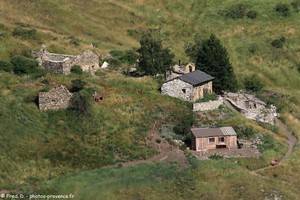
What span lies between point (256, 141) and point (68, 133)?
21160mm

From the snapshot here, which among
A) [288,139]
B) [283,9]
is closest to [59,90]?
[288,139]

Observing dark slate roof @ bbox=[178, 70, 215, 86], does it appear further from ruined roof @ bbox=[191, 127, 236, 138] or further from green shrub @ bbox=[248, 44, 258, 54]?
green shrub @ bbox=[248, 44, 258, 54]

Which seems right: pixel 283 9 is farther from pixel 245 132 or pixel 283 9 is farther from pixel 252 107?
pixel 245 132

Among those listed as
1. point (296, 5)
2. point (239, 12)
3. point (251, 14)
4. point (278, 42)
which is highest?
point (296, 5)

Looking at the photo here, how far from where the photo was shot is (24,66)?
3652 inches

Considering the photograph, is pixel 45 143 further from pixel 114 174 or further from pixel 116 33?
pixel 116 33

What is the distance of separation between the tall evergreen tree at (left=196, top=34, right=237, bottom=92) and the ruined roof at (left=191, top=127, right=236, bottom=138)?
15.9m

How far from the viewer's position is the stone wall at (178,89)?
87688mm

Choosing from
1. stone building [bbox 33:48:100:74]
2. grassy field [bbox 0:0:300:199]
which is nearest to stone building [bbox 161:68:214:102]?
grassy field [bbox 0:0:300:199]

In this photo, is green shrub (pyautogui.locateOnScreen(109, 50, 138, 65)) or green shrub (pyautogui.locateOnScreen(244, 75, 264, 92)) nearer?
green shrub (pyautogui.locateOnScreen(244, 75, 264, 92))

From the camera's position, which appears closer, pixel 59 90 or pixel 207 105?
pixel 59 90

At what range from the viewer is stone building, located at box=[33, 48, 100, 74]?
311 feet

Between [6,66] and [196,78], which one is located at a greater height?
[6,66]

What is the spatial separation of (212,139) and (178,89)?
11517mm
